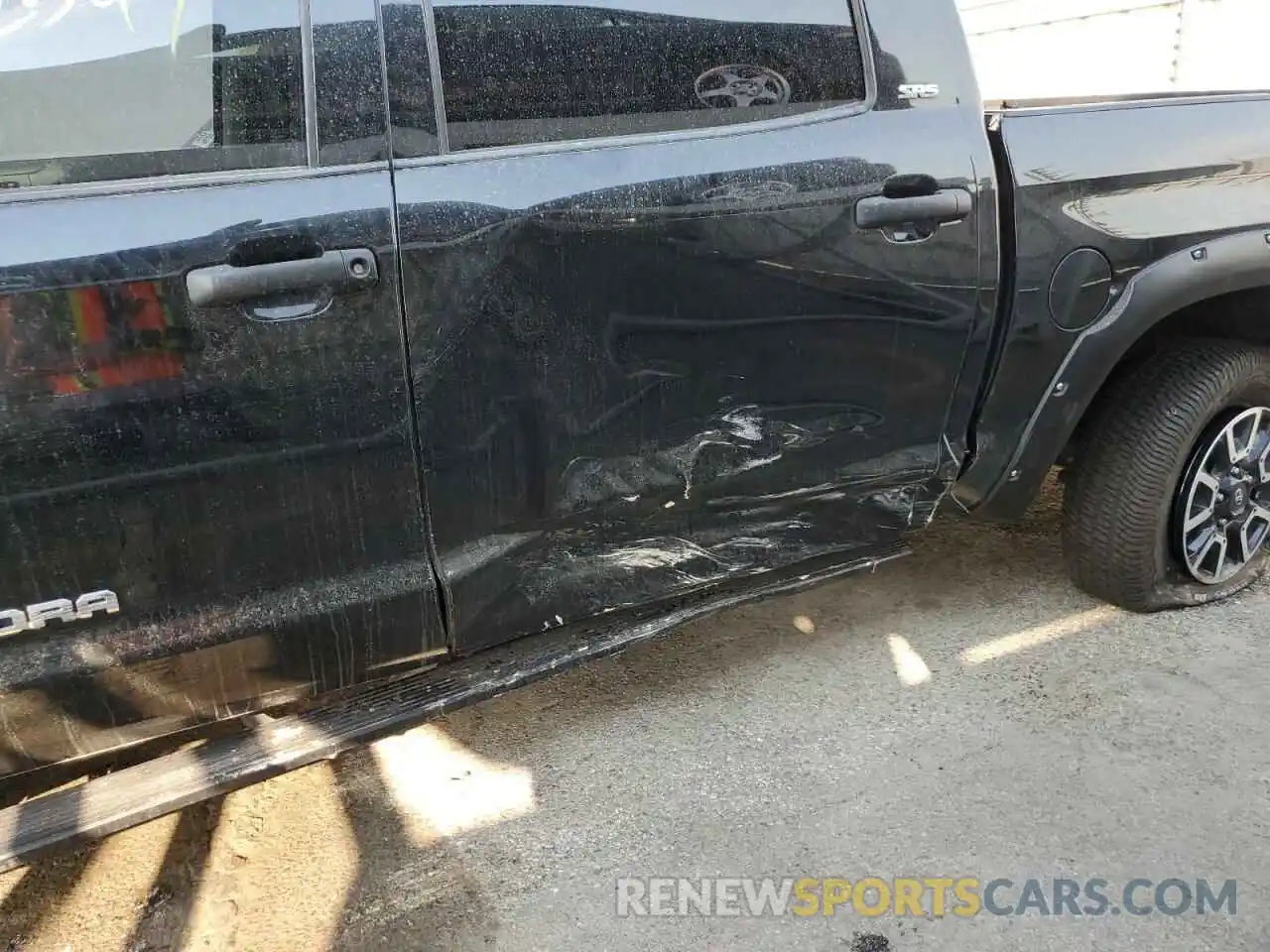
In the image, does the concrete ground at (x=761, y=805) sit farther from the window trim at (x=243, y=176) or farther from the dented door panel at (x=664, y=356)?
the window trim at (x=243, y=176)

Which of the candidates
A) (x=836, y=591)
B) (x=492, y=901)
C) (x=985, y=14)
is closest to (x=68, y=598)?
(x=492, y=901)

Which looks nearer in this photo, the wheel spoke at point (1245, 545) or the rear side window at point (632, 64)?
the rear side window at point (632, 64)

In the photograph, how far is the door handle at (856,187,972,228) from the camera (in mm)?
2010

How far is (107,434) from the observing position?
1539 millimetres

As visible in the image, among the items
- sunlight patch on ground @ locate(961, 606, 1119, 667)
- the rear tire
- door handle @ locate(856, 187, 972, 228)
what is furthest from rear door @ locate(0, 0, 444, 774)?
the rear tire

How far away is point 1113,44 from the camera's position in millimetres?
8195

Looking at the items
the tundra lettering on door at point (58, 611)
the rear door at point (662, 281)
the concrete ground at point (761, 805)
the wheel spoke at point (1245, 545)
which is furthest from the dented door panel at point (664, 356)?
the wheel spoke at point (1245, 545)

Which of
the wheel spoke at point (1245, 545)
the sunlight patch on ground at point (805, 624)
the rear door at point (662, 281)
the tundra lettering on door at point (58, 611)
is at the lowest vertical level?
the sunlight patch on ground at point (805, 624)

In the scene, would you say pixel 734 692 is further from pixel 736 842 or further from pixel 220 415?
pixel 220 415

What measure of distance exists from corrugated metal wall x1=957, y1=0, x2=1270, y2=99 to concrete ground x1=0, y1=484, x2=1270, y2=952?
16.7 feet

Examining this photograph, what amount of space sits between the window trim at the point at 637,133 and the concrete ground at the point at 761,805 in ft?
4.52

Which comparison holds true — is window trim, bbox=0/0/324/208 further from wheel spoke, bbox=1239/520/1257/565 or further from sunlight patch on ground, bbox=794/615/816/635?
wheel spoke, bbox=1239/520/1257/565

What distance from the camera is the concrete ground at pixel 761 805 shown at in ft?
Result: 6.23

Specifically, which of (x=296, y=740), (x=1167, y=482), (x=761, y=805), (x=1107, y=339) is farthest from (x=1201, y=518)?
(x=296, y=740)
